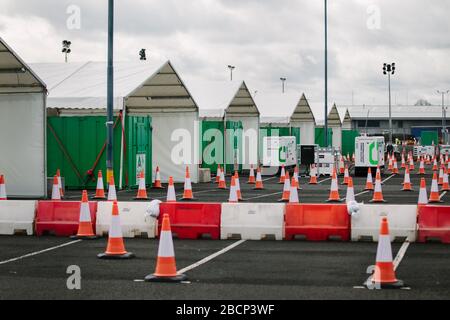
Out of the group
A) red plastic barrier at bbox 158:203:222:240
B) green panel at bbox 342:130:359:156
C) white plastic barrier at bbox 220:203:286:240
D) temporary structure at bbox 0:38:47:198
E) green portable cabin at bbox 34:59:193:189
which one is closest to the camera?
white plastic barrier at bbox 220:203:286:240

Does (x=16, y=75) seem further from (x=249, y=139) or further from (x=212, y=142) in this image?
(x=249, y=139)

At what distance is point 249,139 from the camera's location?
134 ft

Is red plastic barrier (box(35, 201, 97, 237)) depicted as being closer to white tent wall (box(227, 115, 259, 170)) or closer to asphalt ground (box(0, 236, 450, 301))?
asphalt ground (box(0, 236, 450, 301))

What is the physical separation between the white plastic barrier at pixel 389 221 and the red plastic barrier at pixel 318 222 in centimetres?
19

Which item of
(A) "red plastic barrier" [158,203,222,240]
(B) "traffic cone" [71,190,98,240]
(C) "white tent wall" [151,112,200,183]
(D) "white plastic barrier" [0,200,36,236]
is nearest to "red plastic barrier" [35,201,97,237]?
(D) "white plastic barrier" [0,200,36,236]

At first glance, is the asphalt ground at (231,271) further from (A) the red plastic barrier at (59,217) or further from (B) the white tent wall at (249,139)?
(B) the white tent wall at (249,139)

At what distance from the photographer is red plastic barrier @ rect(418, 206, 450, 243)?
13789mm

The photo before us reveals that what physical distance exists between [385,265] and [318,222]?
474cm

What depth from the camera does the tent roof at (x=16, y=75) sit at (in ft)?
73.0

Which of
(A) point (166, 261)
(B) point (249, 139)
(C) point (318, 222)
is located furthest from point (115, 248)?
(B) point (249, 139)

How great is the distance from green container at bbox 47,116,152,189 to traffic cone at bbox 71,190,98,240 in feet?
40.5

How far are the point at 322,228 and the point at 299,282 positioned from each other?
427cm

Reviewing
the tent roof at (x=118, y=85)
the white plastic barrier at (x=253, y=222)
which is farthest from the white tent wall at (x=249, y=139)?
the white plastic barrier at (x=253, y=222)
